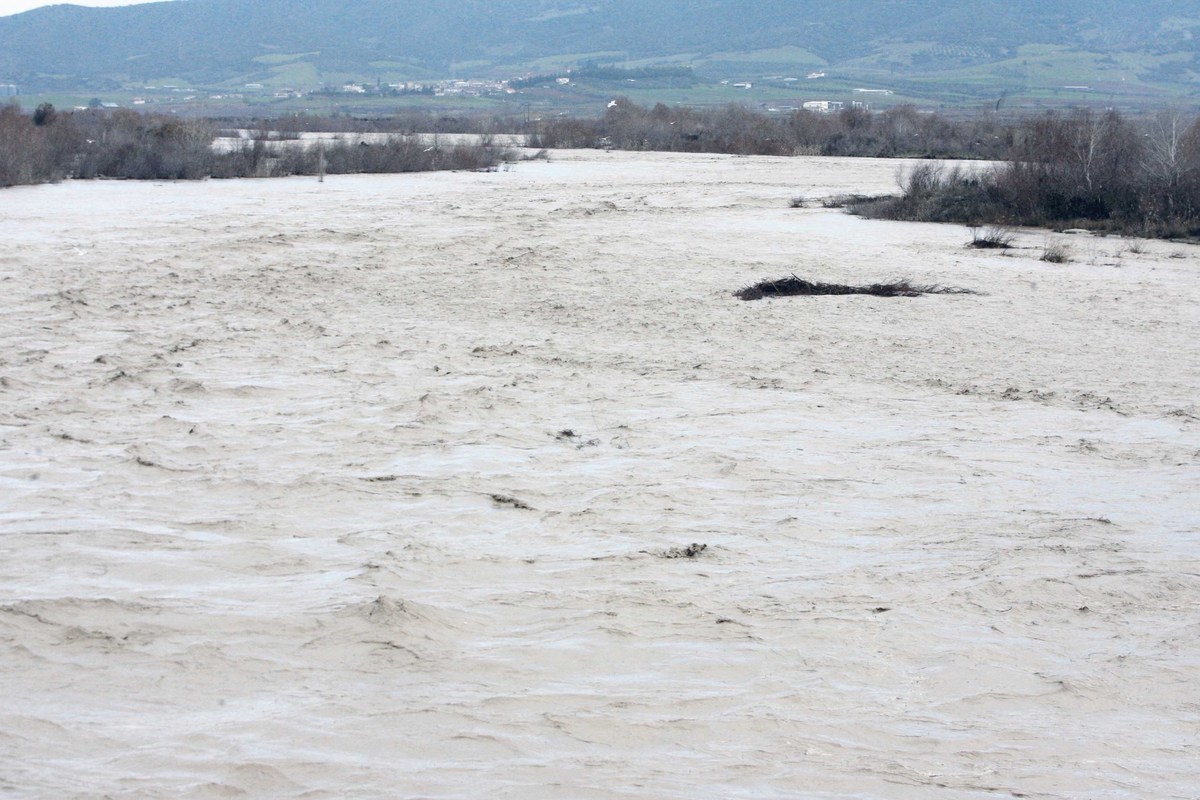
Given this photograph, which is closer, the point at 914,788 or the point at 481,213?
the point at 914,788

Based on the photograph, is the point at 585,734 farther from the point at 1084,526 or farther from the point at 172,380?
the point at 172,380

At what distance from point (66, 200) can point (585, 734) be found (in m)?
18.8

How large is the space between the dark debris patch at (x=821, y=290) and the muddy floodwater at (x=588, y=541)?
317 mm

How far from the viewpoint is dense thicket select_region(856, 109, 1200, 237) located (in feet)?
67.8

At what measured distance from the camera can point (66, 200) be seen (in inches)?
795

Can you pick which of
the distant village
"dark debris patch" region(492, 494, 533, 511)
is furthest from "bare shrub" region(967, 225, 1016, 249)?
the distant village

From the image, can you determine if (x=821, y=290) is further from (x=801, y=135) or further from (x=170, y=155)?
(x=801, y=135)

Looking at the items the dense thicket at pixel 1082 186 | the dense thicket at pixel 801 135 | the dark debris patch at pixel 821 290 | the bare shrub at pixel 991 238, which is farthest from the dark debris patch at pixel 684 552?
the dense thicket at pixel 801 135

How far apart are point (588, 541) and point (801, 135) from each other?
41.2 meters

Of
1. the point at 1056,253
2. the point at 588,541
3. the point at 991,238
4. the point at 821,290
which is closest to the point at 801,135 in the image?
the point at 991,238

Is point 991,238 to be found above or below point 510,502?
above

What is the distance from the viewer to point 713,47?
183 meters

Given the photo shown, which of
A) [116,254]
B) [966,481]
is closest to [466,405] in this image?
[966,481]

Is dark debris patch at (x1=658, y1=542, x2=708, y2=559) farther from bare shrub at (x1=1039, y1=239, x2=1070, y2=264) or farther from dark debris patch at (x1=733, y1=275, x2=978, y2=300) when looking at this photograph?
bare shrub at (x1=1039, y1=239, x2=1070, y2=264)
